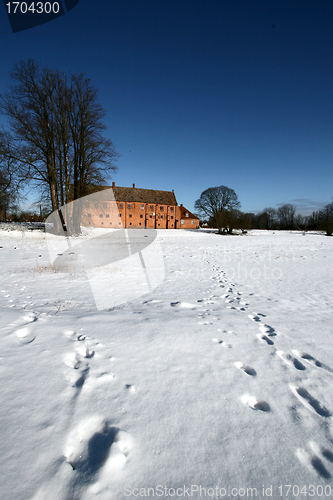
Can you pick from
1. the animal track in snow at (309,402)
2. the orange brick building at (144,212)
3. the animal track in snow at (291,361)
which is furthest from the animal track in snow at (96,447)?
the orange brick building at (144,212)

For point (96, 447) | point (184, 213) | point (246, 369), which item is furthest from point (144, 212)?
point (96, 447)

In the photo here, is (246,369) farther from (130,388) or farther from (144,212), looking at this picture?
(144,212)

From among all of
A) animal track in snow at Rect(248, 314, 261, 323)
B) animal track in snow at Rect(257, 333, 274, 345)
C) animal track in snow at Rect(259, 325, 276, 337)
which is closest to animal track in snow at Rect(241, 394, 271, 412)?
animal track in snow at Rect(257, 333, 274, 345)

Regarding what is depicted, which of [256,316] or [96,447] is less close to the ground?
[96,447]

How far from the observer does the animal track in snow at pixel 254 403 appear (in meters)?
2.05

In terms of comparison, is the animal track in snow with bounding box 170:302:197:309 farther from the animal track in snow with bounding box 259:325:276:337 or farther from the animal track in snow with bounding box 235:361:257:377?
the animal track in snow with bounding box 235:361:257:377

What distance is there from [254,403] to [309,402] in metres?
0.58

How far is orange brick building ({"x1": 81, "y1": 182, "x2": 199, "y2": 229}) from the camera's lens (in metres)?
48.7

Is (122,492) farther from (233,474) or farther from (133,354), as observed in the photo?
(133,354)

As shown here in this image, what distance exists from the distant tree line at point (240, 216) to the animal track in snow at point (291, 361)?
3429 cm

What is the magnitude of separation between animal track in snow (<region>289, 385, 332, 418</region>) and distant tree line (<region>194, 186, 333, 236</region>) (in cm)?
3494

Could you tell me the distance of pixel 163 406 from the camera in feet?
6.44

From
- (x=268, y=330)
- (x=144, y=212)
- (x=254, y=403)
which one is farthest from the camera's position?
(x=144, y=212)

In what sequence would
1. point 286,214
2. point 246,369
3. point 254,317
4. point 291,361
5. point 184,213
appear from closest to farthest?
point 246,369 < point 291,361 < point 254,317 < point 184,213 < point 286,214
